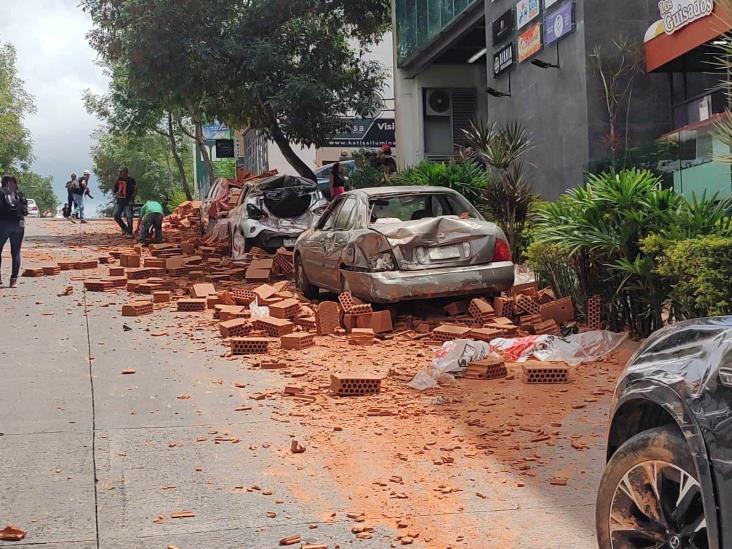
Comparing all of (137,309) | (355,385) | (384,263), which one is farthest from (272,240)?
(355,385)

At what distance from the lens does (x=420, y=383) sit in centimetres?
770

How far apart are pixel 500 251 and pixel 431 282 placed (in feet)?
3.20

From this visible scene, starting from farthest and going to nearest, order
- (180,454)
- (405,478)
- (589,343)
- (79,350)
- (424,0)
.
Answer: (424,0), (79,350), (589,343), (180,454), (405,478)

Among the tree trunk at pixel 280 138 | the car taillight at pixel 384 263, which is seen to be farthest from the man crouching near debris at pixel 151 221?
the car taillight at pixel 384 263

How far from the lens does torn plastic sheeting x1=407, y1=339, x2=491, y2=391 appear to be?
7727 millimetres

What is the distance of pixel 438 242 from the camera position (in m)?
10.2

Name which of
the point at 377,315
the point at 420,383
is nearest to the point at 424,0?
the point at 377,315

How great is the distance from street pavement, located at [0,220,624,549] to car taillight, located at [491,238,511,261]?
3.29 metres

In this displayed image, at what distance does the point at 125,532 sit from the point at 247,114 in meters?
22.0

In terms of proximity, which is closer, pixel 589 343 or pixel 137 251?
pixel 589 343

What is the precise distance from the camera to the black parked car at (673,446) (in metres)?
2.83

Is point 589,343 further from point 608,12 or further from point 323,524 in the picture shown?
point 608,12

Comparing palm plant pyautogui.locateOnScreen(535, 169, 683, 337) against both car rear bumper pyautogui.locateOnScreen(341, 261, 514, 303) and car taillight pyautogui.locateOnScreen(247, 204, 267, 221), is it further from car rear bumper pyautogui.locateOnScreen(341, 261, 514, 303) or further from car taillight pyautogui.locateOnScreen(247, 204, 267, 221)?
car taillight pyautogui.locateOnScreen(247, 204, 267, 221)

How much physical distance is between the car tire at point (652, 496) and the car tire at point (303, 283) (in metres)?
9.40
